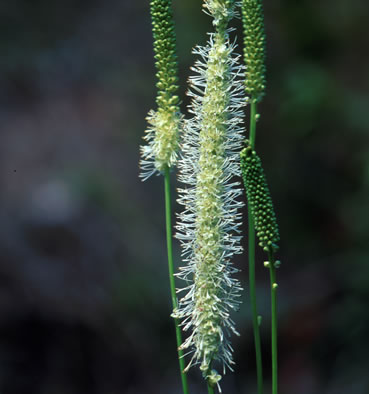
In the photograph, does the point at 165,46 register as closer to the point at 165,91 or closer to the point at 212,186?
the point at 165,91

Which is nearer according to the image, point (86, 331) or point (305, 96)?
point (86, 331)

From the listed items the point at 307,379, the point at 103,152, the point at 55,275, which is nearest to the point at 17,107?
the point at 103,152

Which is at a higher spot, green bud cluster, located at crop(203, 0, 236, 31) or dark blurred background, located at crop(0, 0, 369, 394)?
green bud cluster, located at crop(203, 0, 236, 31)

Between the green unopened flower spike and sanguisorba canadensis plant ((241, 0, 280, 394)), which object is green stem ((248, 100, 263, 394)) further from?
the green unopened flower spike

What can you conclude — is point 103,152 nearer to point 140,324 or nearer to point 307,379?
point 140,324

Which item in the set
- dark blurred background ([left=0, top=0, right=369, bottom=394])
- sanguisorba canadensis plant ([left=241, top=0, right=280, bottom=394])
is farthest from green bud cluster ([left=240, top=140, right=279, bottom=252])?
dark blurred background ([left=0, top=0, right=369, bottom=394])

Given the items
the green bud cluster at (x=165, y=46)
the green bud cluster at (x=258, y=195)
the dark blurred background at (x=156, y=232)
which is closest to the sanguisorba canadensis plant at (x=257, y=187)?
the green bud cluster at (x=258, y=195)

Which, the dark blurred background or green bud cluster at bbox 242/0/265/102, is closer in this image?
green bud cluster at bbox 242/0/265/102

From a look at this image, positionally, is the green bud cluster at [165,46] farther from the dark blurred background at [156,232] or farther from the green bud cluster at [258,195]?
the dark blurred background at [156,232]
